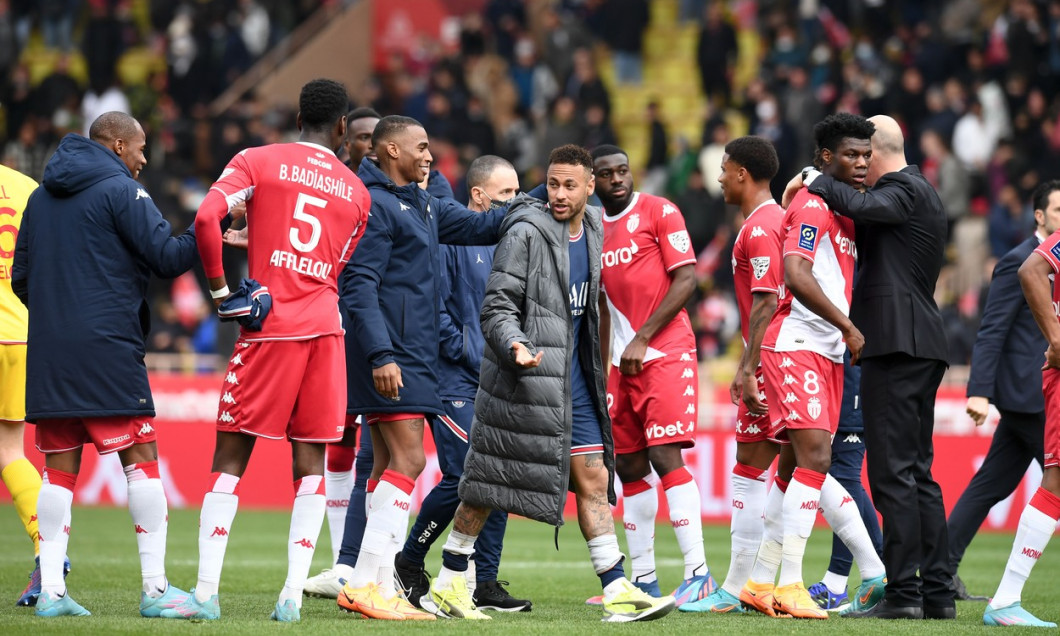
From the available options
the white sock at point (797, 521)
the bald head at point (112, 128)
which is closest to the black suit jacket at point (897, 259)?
the white sock at point (797, 521)

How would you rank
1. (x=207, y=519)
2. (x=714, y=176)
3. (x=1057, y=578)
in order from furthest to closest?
(x=714, y=176) < (x=1057, y=578) < (x=207, y=519)

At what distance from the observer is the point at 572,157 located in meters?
7.51

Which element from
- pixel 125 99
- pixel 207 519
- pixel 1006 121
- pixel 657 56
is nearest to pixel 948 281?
pixel 1006 121

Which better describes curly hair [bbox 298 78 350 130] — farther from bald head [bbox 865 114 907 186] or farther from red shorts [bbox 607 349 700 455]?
bald head [bbox 865 114 907 186]

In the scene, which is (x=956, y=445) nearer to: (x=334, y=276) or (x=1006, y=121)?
(x=1006, y=121)

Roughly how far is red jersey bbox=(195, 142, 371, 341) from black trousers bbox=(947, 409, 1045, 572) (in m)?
4.81

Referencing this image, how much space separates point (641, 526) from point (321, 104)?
125 inches

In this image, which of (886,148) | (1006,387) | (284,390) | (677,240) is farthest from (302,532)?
(1006,387)

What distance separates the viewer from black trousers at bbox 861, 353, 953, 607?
782 cm

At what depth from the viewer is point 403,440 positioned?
25.3 ft

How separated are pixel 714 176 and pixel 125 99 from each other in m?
10.8

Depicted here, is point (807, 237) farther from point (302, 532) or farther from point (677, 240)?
point (302, 532)

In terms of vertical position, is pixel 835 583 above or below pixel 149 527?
below

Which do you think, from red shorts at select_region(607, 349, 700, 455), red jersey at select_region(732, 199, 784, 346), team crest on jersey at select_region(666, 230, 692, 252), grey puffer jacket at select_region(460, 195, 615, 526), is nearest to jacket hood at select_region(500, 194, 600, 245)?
grey puffer jacket at select_region(460, 195, 615, 526)
